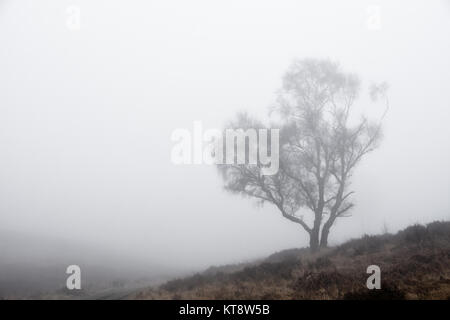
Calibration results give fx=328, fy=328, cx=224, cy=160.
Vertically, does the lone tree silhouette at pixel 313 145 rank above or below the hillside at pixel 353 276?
above

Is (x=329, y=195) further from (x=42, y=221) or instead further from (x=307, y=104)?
(x=42, y=221)

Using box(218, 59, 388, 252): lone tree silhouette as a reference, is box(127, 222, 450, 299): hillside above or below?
below

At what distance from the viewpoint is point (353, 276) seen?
488 inches

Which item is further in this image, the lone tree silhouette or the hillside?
the lone tree silhouette

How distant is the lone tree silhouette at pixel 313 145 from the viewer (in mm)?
23359

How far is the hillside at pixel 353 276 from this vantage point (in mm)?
10517

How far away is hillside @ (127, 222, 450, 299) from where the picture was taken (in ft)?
34.5

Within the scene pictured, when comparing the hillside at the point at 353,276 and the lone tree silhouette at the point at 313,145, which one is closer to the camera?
the hillside at the point at 353,276

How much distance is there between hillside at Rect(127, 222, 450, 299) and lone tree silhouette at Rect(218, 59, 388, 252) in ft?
19.0

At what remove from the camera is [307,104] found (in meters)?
24.5

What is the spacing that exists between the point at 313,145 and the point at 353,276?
12.9 meters

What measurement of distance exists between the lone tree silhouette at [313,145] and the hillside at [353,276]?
5.79 metres

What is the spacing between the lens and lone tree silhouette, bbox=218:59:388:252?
2336cm
